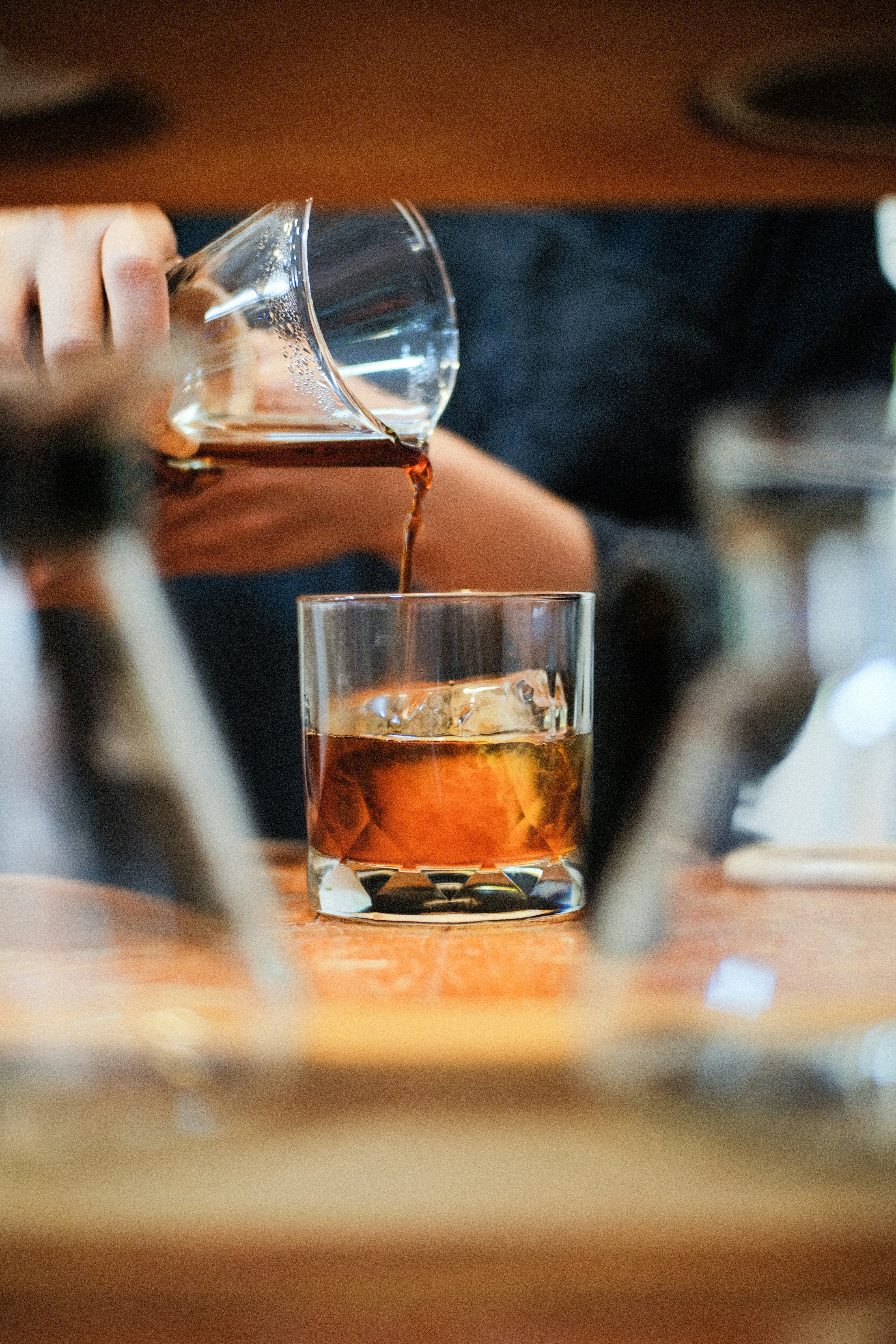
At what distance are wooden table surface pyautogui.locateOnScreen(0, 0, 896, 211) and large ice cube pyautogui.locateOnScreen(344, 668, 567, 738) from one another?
0.92 feet

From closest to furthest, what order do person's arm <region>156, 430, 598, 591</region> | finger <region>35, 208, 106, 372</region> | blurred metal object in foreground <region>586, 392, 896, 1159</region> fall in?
blurred metal object in foreground <region>586, 392, 896, 1159</region> < finger <region>35, 208, 106, 372</region> < person's arm <region>156, 430, 598, 591</region>

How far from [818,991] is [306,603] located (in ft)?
0.87

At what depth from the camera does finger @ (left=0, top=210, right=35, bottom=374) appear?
18.7 inches

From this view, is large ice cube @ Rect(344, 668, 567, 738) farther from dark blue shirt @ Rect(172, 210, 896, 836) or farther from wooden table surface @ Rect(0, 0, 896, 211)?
dark blue shirt @ Rect(172, 210, 896, 836)

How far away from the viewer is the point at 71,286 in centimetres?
46

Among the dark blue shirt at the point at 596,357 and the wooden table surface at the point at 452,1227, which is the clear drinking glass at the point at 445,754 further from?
the dark blue shirt at the point at 596,357

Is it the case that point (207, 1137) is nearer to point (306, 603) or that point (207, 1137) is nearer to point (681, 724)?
point (306, 603)

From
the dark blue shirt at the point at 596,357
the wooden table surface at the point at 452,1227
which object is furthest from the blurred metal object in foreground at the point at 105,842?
the dark blue shirt at the point at 596,357

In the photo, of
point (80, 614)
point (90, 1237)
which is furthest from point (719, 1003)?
point (80, 614)

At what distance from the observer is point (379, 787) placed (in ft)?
1.53

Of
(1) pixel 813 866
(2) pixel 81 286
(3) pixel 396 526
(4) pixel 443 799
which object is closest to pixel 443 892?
(4) pixel 443 799

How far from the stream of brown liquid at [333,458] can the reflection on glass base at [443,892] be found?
123mm

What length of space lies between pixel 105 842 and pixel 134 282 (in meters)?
0.21

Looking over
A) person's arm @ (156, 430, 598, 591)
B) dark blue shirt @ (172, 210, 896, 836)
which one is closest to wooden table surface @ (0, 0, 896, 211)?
person's arm @ (156, 430, 598, 591)
